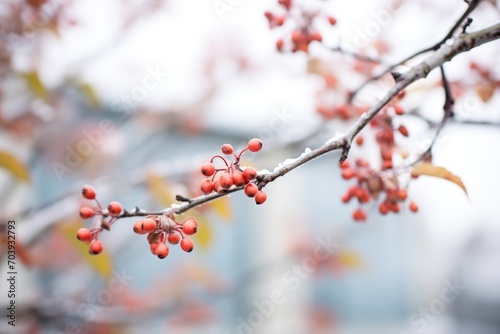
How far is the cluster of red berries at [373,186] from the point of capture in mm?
1097

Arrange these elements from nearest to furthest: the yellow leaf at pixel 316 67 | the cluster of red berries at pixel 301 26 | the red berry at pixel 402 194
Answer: the red berry at pixel 402 194 < the cluster of red berries at pixel 301 26 < the yellow leaf at pixel 316 67

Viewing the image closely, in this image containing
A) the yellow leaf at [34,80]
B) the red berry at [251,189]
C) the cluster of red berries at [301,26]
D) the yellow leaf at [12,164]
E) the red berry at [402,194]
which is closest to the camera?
the red berry at [251,189]

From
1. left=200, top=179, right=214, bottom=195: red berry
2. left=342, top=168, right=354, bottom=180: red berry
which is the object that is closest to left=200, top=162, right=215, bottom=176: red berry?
left=200, top=179, right=214, bottom=195: red berry

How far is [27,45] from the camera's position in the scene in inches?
93.6

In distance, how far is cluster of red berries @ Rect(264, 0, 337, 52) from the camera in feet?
4.28

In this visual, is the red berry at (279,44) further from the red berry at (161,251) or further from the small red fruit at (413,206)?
the red berry at (161,251)

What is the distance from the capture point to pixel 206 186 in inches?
34.3

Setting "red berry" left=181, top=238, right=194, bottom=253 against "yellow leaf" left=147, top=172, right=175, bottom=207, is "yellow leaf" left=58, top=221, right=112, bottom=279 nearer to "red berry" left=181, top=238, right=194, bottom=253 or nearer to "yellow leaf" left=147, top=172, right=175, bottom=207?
"yellow leaf" left=147, top=172, right=175, bottom=207

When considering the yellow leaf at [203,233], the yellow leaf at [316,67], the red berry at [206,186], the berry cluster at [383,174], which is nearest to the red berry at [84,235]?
the red berry at [206,186]

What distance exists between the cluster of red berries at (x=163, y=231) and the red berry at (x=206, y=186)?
8 centimetres

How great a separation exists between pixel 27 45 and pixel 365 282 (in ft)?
25.3

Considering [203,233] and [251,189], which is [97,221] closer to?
[251,189]

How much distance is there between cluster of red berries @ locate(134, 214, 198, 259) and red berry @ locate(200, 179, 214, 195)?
75 mm

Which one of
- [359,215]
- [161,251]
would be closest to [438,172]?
[359,215]
